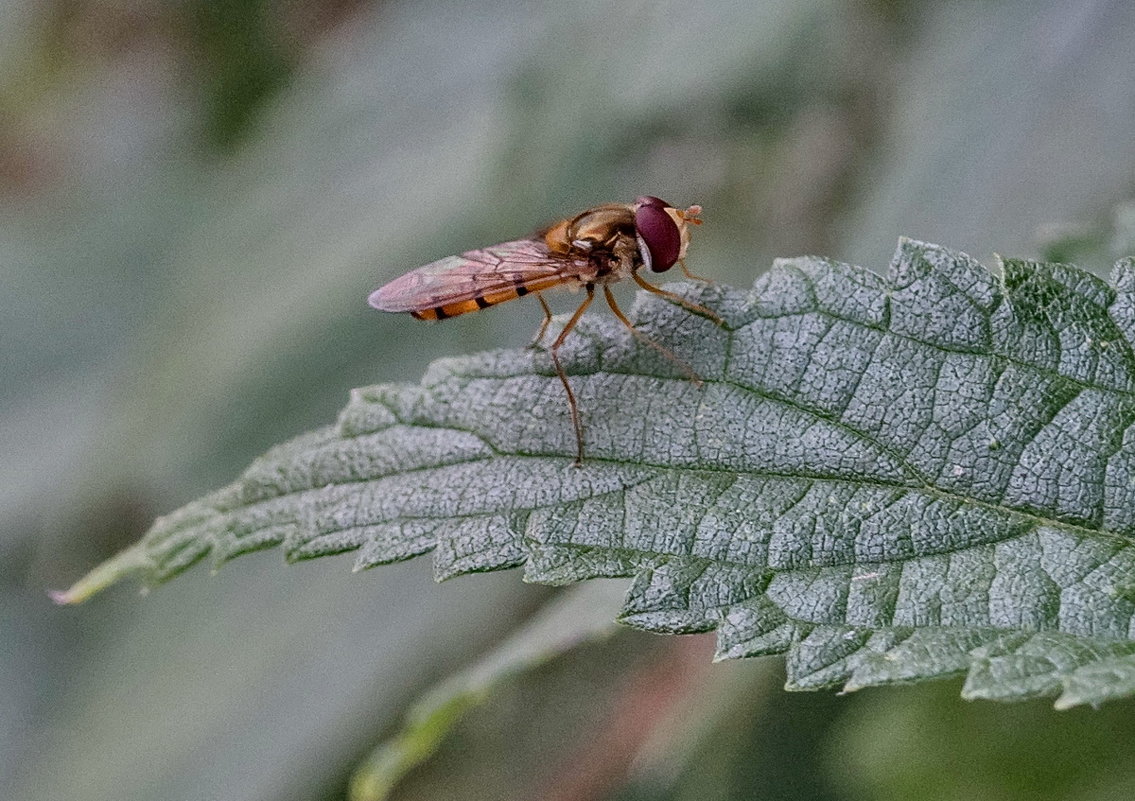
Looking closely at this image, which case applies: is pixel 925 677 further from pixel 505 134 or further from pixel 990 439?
pixel 505 134

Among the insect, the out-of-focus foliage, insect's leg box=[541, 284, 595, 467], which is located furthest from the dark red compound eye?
the out-of-focus foliage

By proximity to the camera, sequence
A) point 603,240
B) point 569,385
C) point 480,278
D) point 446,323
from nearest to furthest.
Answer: point 569,385 < point 480,278 < point 603,240 < point 446,323

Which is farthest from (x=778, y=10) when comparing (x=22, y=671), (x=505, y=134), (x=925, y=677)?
(x=22, y=671)

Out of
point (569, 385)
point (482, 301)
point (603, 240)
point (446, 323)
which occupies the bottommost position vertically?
point (569, 385)

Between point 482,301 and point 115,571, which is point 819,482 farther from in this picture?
point 115,571

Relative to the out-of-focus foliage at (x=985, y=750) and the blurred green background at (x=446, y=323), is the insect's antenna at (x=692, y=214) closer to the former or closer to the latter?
the blurred green background at (x=446, y=323)

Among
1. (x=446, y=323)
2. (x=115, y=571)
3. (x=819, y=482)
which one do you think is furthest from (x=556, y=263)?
(x=446, y=323)

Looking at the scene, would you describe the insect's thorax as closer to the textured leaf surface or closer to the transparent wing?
the transparent wing
